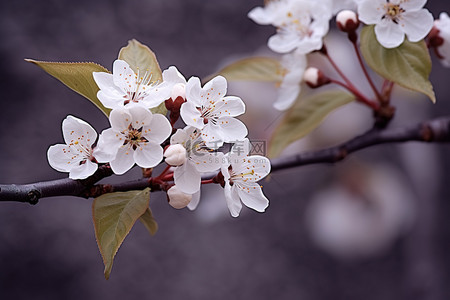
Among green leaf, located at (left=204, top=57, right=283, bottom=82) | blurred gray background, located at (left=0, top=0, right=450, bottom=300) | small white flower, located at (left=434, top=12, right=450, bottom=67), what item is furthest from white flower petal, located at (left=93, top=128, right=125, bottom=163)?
blurred gray background, located at (left=0, top=0, right=450, bottom=300)

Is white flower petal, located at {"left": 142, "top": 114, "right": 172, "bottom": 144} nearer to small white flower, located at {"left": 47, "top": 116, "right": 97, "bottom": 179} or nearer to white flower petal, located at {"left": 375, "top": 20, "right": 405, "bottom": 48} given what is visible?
small white flower, located at {"left": 47, "top": 116, "right": 97, "bottom": 179}

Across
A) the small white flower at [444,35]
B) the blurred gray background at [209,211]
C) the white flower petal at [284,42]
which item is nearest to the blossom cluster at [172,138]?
the white flower petal at [284,42]

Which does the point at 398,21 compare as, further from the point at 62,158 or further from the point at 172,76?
the point at 62,158

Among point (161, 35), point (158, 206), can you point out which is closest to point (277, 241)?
point (158, 206)

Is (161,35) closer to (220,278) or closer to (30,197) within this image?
(220,278)

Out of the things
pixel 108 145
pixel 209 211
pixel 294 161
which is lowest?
pixel 209 211

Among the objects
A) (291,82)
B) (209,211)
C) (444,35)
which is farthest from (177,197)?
(209,211)

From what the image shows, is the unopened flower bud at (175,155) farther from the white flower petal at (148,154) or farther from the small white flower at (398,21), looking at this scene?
the small white flower at (398,21)
